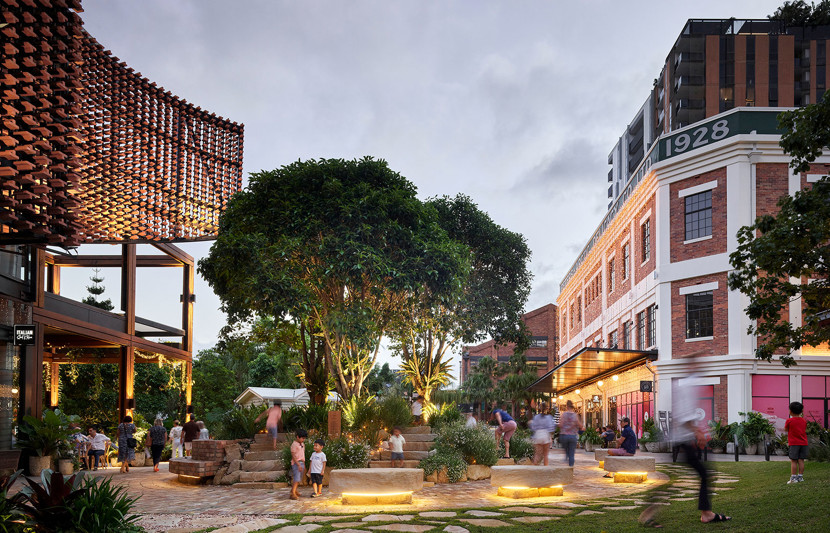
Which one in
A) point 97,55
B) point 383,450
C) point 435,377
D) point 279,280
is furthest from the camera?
point 435,377

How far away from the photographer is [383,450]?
59.4ft

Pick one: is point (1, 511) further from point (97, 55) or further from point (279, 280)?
point (279, 280)

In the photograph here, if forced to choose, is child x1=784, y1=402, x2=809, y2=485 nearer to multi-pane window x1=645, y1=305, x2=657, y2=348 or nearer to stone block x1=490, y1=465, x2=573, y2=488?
stone block x1=490, y1=465, x2=573, y2=488

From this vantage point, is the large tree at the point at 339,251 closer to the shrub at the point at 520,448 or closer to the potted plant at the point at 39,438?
the shrub at the point at 520,448

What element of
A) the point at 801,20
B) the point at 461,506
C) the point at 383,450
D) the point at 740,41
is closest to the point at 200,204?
the point at 383,450

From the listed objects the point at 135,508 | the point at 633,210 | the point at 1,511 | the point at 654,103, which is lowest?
the point at 135,508

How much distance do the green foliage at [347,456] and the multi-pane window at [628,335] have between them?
20.3 m

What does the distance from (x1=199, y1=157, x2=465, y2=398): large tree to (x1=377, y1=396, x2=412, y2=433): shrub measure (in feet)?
5.66

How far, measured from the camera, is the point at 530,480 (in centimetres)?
1379

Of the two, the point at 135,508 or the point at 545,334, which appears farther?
the point at 545,334

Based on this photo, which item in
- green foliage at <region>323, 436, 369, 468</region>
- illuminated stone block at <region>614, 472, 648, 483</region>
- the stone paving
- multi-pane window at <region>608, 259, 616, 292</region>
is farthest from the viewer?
multi-pane window at <region>608, 259, 616, 292</region>

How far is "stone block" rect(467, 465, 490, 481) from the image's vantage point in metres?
18.0

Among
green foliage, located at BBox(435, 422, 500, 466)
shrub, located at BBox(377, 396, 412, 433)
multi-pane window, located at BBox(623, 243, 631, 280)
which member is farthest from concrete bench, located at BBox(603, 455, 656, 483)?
multi-pane window, located at BBox(623, 243, 631, 280)

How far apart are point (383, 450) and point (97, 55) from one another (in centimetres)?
1074
